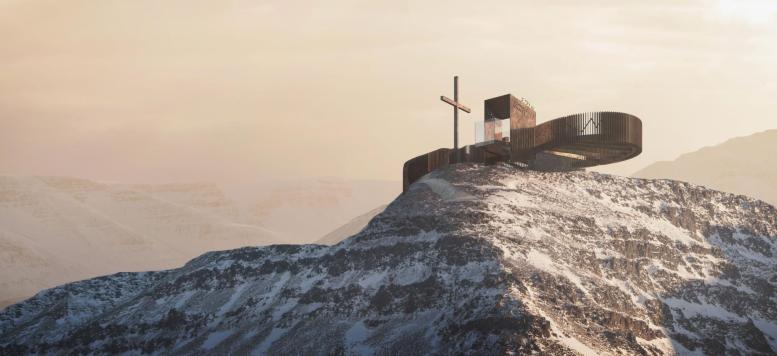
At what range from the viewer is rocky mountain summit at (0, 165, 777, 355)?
55469 mm

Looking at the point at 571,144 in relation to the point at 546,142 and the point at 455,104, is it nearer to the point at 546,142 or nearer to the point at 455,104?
the point at 546,142

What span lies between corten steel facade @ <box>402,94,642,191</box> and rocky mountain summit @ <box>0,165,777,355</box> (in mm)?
1342

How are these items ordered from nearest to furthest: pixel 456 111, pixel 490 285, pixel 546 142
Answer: pixel 490 285
pixel 546 142
pixel 456 111

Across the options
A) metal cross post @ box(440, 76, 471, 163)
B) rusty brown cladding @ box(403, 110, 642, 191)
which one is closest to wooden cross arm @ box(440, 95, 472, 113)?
metal cross post @ box(440, 76, 471, 163)

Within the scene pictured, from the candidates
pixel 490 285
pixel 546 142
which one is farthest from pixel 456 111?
pixel 490 285

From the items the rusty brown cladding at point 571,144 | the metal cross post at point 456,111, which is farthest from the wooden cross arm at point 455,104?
the rusty brown cladding at point 571,144

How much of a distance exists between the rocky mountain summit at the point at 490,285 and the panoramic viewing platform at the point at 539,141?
1.32 metres

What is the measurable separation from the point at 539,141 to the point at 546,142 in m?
0.48

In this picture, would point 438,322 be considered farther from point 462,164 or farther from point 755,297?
point 755,297

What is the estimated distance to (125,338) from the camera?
69688mm

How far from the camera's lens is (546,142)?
6869 cm

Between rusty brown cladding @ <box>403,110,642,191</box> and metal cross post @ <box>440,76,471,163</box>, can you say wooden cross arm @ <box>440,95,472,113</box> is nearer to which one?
metal cross post @ <box>440,76,471,163</box>

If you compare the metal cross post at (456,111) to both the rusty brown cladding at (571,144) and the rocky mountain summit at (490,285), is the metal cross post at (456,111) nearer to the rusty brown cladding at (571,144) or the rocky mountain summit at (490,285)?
the rusty brown cladding at (571,144)

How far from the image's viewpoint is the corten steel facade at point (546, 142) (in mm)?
67688
